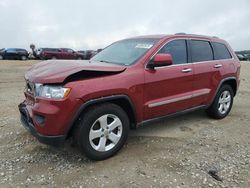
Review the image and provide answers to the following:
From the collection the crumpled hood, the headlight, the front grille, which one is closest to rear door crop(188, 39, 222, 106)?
the crumpled hood

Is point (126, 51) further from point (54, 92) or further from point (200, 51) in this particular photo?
point (54, 92)

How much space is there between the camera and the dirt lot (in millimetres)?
3393

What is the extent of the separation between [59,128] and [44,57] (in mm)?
28089

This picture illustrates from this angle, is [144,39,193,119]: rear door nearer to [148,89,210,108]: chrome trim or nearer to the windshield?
[148,89,210,108]: chrome trim

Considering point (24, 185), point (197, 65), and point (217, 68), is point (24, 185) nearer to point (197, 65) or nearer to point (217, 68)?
point (197, 65)

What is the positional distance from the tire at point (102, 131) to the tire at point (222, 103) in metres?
2.46

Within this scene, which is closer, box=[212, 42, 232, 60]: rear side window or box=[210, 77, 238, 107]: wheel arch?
box=[210, 77, 238, 107]: wheel arch

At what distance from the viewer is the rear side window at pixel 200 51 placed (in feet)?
17.0

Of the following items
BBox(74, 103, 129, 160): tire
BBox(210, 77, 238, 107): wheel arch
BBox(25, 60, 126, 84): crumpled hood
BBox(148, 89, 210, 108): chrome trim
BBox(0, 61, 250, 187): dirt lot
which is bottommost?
BBox(0, 61, 250, 187): dirt lot

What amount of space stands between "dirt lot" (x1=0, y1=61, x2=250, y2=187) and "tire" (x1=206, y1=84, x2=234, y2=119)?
0.45 metres

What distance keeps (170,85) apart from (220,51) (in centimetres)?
195

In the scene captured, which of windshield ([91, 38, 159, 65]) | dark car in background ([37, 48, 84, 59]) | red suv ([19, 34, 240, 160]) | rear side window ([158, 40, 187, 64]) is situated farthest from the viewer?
dark car in background ([37, 48, 84, 59])

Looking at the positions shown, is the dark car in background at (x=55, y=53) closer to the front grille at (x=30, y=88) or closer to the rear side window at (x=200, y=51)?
the rear side window at (x=200, y=51)

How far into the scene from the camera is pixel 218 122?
18.7ft
